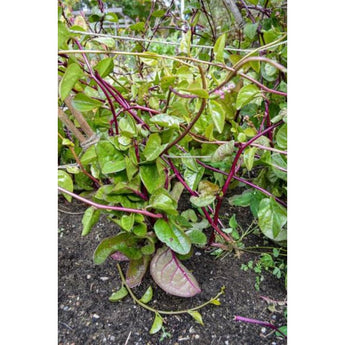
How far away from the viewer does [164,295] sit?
2.17 feet

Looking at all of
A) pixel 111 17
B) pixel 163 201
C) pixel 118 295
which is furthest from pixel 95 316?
pixel 111 17

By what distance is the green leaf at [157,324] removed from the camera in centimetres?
58

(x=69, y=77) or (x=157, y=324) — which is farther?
(x=157, y=324)

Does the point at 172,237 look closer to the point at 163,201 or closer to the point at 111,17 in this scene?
the point at 163,201

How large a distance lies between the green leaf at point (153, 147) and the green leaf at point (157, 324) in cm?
32

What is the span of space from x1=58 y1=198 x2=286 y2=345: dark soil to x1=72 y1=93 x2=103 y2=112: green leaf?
40cm

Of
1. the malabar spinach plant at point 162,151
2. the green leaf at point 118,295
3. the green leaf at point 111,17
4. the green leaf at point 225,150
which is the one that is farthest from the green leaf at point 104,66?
the green leaf at point 118,295

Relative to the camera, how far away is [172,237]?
0.56 m

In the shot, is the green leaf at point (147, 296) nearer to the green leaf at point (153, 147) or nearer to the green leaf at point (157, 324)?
the green leaf at point (157, 324)

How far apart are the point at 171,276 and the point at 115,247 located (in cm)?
13

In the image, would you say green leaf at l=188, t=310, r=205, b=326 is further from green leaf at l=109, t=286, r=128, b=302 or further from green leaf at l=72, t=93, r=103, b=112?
green leaf at l=72, t=93, r=103, b=112

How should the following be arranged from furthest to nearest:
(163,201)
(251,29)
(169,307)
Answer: (251,29) < (169,307) < (163,201)
